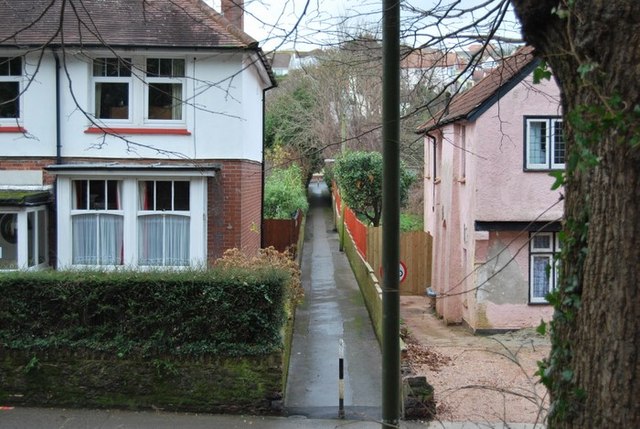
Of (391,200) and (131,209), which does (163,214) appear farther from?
(391,200)

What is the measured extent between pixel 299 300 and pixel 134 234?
3.80 metres

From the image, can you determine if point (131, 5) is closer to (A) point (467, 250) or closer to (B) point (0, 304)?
(B) point (0, 304)

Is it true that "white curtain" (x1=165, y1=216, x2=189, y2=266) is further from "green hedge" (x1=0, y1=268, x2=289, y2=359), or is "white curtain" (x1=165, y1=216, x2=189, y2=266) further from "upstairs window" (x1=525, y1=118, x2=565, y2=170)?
"upstairs window" (x1=525, y1=118, x2=565, y2=170)

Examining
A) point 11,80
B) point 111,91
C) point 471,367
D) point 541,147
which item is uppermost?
point 11,80

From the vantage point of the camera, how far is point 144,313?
395 inches

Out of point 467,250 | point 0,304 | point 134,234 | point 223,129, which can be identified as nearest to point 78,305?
point 0,304

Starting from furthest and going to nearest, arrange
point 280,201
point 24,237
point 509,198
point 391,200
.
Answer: point 280,201 → point 509,198 → point 24,237 → point 391,200

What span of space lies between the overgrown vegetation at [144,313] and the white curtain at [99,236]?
398cm

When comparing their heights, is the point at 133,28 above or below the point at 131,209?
above

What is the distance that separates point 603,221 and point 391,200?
3.10 metres

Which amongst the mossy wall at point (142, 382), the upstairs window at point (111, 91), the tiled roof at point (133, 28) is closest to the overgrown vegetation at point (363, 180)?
the tiled roof at point (133, 28)

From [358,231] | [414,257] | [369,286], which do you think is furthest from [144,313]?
[414,257]

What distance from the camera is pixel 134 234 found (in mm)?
14023

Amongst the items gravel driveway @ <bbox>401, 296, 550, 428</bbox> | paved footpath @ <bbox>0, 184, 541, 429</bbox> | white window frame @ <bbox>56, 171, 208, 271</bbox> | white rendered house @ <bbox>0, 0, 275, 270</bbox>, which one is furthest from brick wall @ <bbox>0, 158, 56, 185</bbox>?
gravel driveway @ <bbox>401, 296, 550, 428</bbox>
